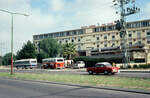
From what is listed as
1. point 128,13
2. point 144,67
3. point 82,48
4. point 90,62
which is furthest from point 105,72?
point 82,48

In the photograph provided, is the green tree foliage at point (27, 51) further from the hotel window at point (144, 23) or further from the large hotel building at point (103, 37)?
the hotel window at point (144, 23)

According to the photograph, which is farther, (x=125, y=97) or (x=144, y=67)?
(x=144, y=67)

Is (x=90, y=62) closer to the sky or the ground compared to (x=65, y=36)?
closer to the ground

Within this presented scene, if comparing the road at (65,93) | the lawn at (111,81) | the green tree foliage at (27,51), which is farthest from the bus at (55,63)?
the road at (65,93)

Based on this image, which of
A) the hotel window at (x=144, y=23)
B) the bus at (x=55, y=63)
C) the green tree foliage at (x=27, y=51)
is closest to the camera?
the bus at (x=55, y=63)

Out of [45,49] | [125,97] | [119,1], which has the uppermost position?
[119,1]

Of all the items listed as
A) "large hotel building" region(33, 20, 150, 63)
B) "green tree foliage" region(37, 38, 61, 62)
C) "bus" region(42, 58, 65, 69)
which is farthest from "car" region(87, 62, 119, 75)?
"green tree foliage" region(37, 38, 61, 62)

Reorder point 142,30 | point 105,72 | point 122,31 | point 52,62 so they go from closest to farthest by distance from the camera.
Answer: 1. point 105,72
2. point 122,31
3. point 52,62
4. point 142,30

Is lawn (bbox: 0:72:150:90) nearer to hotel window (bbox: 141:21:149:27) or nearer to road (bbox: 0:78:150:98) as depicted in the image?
road (bbox: 0:78:150:98)

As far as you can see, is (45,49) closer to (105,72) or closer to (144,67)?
(144,67)

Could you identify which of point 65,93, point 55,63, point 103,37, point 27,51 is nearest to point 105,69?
point 65,93

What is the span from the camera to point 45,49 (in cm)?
8906

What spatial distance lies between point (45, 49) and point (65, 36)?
63.7 ft

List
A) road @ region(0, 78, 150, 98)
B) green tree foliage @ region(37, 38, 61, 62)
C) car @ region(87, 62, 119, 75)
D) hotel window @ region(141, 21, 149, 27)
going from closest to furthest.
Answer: road @ region(0, 78, 150, 98) → car @ region(87, 62, 119, 75) → hotel window @ region(141, 21, 149, 27) → green tree foliage @ region(37, 38, 61, 62)
